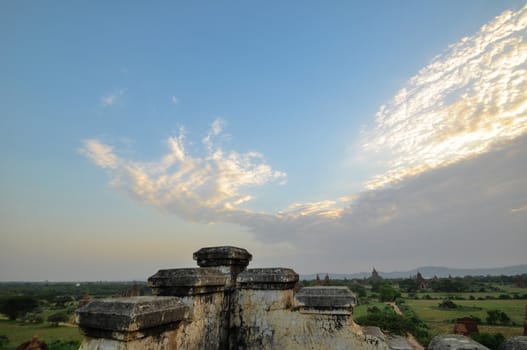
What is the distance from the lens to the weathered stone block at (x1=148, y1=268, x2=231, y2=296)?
2.58m

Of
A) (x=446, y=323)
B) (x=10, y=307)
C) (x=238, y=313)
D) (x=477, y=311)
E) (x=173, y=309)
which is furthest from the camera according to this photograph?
(x=10, y=307)

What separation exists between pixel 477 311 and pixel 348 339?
48395mm

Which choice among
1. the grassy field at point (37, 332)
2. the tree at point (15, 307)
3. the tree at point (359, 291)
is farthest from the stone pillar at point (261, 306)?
the tree at point (15, 307)

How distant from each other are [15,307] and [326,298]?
224 ft

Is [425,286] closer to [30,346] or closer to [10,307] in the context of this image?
[30,346]

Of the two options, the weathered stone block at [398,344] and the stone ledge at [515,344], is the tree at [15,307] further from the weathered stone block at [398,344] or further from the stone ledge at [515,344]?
the stone ledge at [515,344]

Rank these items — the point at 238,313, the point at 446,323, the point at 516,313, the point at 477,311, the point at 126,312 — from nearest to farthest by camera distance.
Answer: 1. the point at 126,312
2. the point at 238,313
3. the point at 446,323
4. the point at 516,313
5. the point at 477,311

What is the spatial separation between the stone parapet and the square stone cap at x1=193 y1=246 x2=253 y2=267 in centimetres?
84

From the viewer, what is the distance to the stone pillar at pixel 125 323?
6.04 feet

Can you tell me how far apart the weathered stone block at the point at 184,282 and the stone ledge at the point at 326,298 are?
0.89 meters

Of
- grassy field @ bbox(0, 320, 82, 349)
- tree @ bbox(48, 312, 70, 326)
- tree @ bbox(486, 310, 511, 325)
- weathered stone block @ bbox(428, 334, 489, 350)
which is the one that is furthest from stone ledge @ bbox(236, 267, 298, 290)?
tree @ bbox(48, 312, 70, 326)

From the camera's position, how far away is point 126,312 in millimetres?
1855

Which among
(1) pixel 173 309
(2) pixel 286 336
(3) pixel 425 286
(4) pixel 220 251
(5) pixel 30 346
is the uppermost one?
(4) pixel 220 251

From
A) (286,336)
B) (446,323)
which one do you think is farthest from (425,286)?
(286,336)
